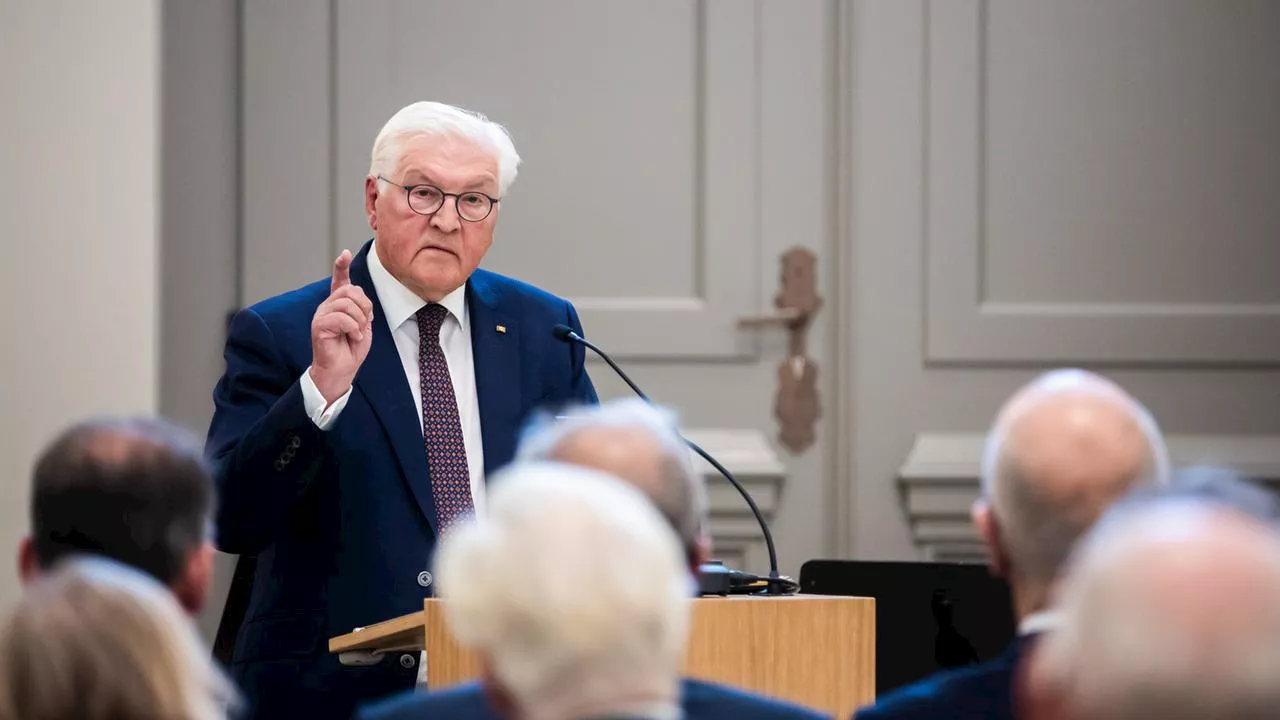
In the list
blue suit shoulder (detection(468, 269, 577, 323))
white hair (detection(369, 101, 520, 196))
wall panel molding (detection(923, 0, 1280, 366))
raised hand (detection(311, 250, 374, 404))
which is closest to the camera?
raised hand (detection(311, 250, 374, 404))

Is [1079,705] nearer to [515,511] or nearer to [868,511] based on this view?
[515,511]

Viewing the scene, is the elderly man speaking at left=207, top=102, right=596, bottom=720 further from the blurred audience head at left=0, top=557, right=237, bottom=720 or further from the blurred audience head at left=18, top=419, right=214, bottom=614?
the blurred audience head at left=0, top=557, right=237, bottom=720

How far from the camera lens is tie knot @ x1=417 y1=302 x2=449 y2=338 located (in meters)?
3.42

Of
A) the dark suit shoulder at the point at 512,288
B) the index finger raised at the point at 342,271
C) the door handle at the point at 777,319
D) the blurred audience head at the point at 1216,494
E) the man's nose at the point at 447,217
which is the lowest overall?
the blurred audience head at the point at 1216,494

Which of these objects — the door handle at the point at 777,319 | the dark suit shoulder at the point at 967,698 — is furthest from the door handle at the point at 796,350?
the dark suit shoulder at the point at 967,698

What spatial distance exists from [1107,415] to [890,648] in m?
1.31

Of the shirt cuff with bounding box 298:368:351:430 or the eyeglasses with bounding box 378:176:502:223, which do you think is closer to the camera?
the shirt cuff with bounding box 298:368:351:430

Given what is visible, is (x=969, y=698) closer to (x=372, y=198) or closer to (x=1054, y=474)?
(x=1054, y=474)

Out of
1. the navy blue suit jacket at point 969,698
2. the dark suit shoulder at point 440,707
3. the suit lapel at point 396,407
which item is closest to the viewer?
the dark suit shoulder at point 440,707

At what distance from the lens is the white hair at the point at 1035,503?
6.10ft

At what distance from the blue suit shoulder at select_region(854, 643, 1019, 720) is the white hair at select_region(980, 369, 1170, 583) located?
106 millimetres

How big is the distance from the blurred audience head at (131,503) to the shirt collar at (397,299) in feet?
5.00

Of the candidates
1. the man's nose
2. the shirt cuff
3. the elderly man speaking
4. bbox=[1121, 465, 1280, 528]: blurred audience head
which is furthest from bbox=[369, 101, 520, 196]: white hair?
bbox=[1121, 465, 1280, 528]: blurred audience head

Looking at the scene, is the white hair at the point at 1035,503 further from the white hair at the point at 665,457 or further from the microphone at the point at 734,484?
the microphone at the point at 734,484
